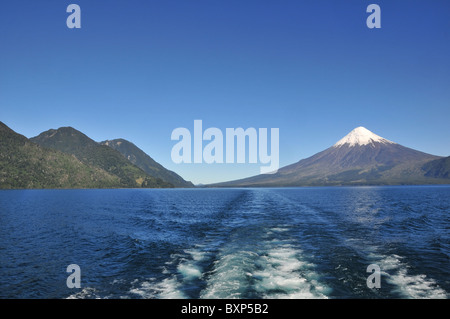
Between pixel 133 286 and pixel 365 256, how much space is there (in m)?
20.8

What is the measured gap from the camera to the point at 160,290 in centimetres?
1720

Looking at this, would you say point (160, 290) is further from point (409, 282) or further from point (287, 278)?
point (409, 282)

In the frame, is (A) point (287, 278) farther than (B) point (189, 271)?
No

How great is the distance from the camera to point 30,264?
23609mm

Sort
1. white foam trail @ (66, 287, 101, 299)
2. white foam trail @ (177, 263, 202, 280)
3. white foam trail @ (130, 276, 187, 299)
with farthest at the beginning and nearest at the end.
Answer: white foam trail @ (177, 263, 202, 280) → white foam trail @ (66, 287, 101, 299) → white foam trail @ (130, 276, 187, 299)

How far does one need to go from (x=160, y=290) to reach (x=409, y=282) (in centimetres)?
1732

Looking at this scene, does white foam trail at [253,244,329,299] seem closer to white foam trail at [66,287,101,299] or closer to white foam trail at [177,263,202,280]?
white foam trail at [177,263,202,280]

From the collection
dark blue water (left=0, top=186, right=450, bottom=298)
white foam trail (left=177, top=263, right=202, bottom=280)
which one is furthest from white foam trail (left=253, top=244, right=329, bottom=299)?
white foam trail (left=177, top=263, right=202, bottom=280)

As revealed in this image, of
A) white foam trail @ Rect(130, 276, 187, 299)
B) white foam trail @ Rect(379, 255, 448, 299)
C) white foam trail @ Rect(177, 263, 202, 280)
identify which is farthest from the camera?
white foam trail @ Rect(177, 263, 202, 280)

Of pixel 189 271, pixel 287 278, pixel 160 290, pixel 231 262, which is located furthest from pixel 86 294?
pixel 287 278

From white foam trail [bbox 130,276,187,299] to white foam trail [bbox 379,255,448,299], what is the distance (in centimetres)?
1438

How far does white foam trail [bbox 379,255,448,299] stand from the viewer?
16.1 metres

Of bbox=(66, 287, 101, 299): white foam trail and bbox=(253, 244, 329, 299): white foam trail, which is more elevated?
bbox=(253, 244, 329, 299): white foam trail

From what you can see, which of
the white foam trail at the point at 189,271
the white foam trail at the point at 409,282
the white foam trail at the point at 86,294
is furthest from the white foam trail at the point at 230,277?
the white foam trail at the point at 409,282
